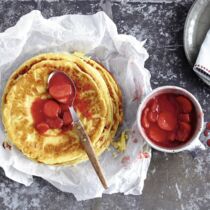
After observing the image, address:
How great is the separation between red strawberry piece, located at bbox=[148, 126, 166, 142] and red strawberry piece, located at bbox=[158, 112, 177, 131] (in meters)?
0.02

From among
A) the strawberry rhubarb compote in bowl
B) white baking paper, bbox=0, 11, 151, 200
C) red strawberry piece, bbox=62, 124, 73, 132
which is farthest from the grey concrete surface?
red strawberry piece, bbox=62, 124, 73, 132

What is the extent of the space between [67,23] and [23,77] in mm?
275

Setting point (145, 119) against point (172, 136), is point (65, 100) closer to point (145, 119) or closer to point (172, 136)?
point (145, 119)

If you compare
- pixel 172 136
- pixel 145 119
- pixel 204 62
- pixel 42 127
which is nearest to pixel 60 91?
pixel 42 127

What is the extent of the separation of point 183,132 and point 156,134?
91mm

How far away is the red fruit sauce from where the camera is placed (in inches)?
67.9

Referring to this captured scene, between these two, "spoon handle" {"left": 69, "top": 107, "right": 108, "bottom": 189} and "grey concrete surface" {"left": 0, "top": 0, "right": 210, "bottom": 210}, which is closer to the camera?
"spoon handle" {"left": 69, "top": 107, "right": 108, "bottom": 189}

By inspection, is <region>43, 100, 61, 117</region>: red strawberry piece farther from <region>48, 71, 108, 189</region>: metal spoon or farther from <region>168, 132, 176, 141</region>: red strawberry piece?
<region>168, 132, 176, 141</region>: red strawberry piece

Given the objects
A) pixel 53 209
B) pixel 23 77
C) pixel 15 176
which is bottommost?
pixel 53 209

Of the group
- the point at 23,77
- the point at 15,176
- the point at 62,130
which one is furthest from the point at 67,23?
the point at 15,176

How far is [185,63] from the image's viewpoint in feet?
6.23

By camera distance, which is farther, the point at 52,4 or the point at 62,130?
the point at 52,4

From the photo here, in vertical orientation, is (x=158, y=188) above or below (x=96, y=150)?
below

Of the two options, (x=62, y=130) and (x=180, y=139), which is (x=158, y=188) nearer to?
(x=180, y=139)
